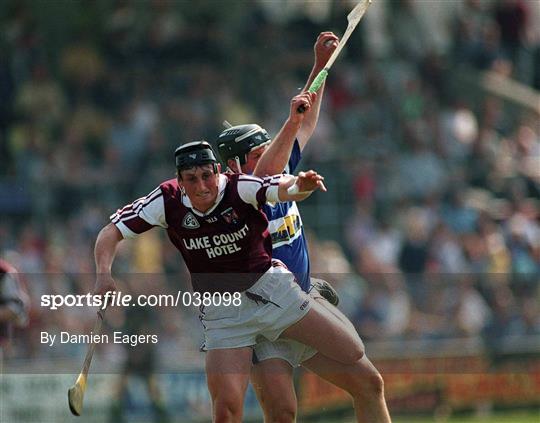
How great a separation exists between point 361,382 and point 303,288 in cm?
70

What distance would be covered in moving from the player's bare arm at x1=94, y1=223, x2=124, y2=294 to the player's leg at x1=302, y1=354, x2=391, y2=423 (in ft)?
4.84

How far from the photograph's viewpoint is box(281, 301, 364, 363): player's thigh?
9.06m

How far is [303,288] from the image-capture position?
9398 millimetres

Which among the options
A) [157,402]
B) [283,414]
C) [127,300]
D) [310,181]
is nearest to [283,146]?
[310,181]

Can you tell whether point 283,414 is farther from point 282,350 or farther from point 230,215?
point 230,215

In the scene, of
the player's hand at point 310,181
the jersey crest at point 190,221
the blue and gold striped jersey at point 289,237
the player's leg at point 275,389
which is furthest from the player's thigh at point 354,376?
the player's hand at point 310,181

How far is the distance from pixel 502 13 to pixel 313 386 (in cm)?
713

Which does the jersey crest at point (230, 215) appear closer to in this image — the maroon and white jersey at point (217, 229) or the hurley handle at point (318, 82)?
the maroon and white jersey at point (217, 229)

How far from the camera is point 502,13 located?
2034 centimetres

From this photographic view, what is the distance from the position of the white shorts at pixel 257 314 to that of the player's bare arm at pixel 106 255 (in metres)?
0.66

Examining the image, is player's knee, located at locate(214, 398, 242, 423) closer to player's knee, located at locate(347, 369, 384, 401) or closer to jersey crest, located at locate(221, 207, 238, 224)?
player's knee, located at locate(347, 369, 384, 401)

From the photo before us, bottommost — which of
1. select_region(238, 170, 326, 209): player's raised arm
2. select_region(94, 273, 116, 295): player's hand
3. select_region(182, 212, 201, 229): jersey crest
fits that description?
select_region(94, 273, 116, 295): player's hand

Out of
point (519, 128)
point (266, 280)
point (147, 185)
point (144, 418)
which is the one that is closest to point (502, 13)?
point (519, 128)

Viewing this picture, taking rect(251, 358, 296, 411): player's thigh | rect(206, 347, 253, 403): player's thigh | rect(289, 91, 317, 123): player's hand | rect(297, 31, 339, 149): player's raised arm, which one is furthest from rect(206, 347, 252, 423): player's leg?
rect(297, 31, 339, 149): player's raised arm
